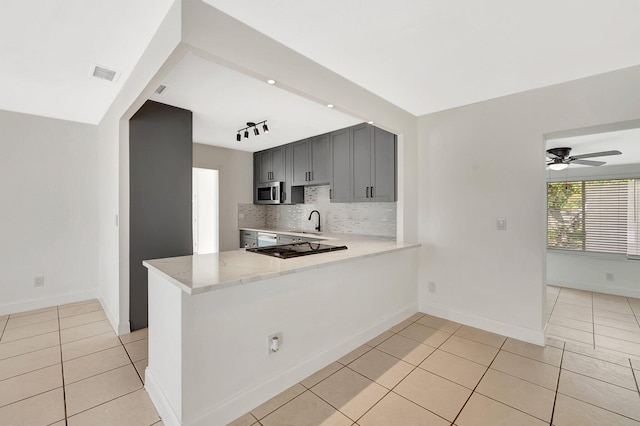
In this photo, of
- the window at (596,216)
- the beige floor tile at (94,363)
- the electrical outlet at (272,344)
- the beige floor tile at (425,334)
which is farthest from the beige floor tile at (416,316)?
the window at (596,216)

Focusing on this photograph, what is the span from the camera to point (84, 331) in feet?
9.66

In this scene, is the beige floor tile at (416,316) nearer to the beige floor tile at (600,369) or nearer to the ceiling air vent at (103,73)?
the beige floor tile at (600,369)

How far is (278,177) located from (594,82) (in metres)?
4.15

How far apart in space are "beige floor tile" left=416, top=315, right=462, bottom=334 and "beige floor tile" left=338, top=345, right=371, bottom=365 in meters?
0.92

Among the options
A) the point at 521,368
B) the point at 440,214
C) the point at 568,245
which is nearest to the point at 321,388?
the point at 521,368

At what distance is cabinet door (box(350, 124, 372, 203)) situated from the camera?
3.75m

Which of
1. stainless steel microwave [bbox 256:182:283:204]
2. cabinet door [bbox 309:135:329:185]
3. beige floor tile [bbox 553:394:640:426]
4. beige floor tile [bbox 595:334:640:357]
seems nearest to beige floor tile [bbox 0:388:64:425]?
beige floor tile [bbox 553:394:640:426]

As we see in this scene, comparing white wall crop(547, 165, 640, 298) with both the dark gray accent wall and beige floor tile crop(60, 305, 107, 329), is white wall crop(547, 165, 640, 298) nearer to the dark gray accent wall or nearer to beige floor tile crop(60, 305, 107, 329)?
the dark gray accent wall

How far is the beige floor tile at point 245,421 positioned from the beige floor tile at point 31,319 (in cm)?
294

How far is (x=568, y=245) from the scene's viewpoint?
5191 mm

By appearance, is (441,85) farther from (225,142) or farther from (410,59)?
(225,142)

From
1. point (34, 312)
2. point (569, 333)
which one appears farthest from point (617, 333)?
point (34, 312)

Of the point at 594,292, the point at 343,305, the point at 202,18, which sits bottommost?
the point at 594,292

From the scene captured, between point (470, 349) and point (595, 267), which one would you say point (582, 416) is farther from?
point (595, 267)
